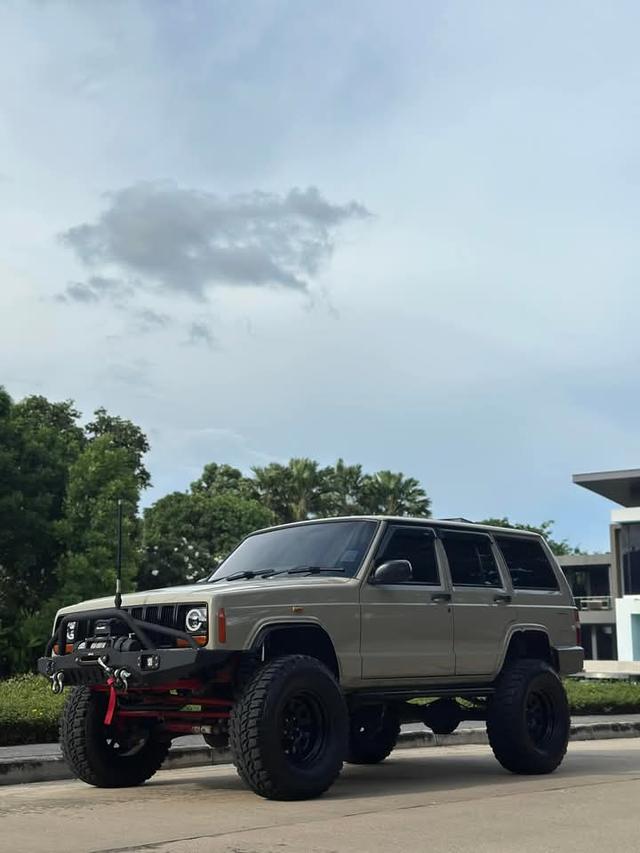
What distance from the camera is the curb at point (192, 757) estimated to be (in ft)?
36.5

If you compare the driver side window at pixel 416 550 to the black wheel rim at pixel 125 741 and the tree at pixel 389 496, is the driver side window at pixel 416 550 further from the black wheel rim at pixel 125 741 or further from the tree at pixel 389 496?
the tree at pixel 389 496

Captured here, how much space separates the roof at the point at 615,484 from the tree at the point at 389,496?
1063 cm

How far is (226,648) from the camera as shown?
8.88 meters

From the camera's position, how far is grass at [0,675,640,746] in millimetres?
13320

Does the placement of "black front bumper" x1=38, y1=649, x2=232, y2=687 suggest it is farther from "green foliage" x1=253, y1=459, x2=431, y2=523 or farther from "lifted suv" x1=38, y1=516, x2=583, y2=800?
"green foliage" x1=253, y1=459, x2=431, y2=523

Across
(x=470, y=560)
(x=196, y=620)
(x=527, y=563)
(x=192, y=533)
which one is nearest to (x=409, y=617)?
(x=470, y=560)

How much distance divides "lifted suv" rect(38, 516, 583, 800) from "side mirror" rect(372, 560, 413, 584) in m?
0.02

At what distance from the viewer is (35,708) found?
13922mm

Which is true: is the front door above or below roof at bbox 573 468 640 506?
below

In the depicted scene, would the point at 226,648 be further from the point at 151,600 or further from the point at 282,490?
the point at 282,490

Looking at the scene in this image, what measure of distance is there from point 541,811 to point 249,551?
3.55m

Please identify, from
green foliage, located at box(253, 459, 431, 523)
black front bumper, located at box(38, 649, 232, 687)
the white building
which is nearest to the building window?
the white building

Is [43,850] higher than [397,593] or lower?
lower

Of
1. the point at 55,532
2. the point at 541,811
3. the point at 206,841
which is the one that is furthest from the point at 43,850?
the point at 55,532
